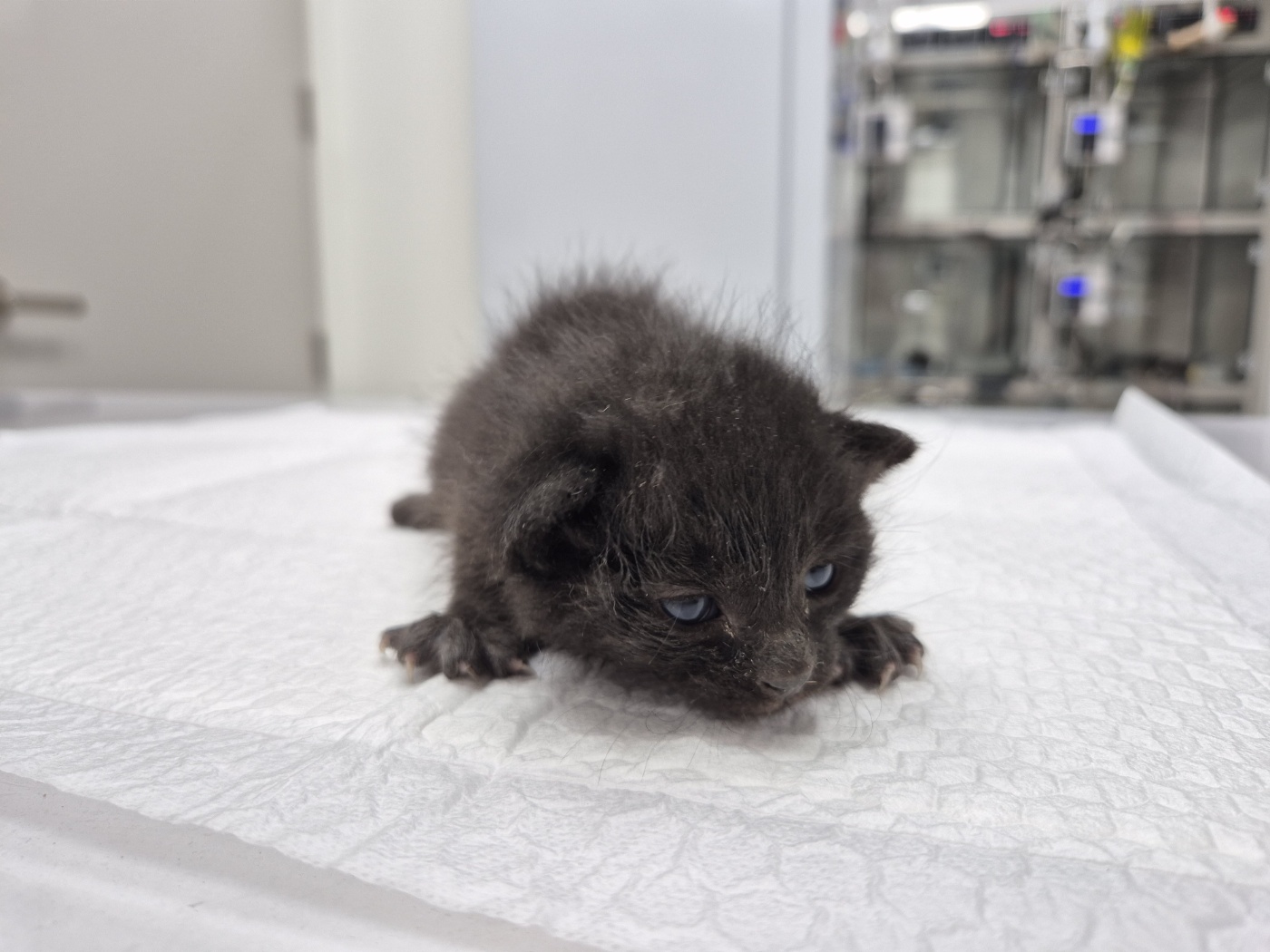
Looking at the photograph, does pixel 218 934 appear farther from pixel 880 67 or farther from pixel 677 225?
pixel 880 67

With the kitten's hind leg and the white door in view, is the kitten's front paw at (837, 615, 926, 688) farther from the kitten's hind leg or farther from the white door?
the white door

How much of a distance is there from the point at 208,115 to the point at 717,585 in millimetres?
3594

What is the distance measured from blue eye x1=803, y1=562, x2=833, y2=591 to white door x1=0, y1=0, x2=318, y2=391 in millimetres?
2659

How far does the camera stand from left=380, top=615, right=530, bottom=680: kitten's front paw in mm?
960

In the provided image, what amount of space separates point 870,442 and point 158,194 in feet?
11.3

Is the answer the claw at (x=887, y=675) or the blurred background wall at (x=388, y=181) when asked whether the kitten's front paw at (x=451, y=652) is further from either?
the blurred background wall at (x=388, y=181)

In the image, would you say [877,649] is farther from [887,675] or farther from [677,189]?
[677,189]

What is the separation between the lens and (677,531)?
796 millimetres

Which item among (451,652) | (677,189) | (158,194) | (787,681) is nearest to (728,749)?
(787,681)

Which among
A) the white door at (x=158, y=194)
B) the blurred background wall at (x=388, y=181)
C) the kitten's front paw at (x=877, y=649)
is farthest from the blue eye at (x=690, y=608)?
the white door at (x=158, y=194)

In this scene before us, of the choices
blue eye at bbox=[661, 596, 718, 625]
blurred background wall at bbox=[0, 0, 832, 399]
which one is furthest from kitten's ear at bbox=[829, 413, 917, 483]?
blurred background wall at bbox=[0, 0, 832, 399]

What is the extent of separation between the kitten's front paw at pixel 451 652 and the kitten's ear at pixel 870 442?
0.43m

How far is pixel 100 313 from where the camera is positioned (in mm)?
3332

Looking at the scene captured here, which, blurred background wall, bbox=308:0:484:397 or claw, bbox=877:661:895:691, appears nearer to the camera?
claw, bbox=877:661:895:691
